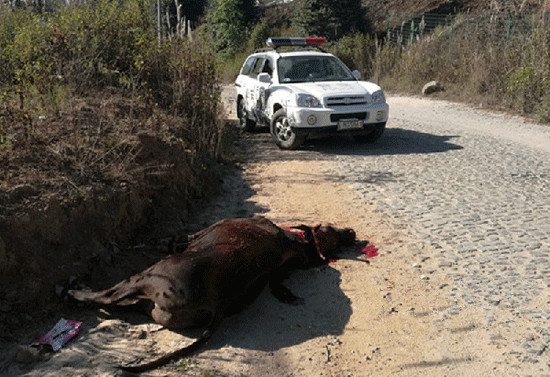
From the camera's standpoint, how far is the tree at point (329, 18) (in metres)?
29.1

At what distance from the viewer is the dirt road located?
385 centimetres

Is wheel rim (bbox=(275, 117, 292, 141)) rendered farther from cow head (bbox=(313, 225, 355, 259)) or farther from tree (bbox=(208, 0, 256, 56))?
tree (bbox=(208, 0, 256, 56))

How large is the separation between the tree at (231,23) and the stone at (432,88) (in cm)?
1442

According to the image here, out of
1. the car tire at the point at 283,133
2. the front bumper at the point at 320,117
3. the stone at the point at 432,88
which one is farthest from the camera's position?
the stone at the point at 432,88

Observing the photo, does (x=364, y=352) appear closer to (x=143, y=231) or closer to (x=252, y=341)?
(x=252, y=341)

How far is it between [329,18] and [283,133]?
19.9m

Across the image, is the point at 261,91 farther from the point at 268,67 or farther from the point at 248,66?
the point at 248,66

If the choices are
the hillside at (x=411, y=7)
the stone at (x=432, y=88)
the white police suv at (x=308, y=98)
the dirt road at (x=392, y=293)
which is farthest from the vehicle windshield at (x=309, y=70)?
the hillside at (x=411, y=7)

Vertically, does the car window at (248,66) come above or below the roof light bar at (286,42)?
below

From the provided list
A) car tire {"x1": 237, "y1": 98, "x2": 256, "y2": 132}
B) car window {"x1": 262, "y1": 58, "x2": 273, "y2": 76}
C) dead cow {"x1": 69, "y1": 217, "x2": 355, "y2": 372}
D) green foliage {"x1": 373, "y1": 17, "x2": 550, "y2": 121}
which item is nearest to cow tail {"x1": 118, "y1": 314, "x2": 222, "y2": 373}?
dead cow {"x1": 69, "y1": 217, "x2": 355, "y2": 372}

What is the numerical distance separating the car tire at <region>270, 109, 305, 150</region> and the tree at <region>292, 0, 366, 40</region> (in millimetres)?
19476

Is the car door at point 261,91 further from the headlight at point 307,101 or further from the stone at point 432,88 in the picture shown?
the stone at point 432,88

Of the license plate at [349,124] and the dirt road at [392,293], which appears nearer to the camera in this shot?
the dirt road at [392,293]

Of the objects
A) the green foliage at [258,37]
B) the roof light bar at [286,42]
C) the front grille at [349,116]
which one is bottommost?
the front grille at [349,116]
